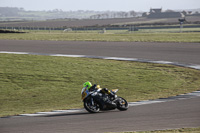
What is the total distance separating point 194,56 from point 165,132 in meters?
21.4

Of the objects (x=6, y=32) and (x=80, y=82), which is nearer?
(x=80, y=82)

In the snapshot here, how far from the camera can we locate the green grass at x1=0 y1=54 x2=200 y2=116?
17.6m

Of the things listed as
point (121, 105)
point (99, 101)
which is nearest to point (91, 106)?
point (99, 101)

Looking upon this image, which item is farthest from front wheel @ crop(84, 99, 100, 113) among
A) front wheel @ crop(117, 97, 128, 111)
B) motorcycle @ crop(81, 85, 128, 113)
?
front wheel @ crop(117, 97, 128, 111)

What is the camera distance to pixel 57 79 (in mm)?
22562

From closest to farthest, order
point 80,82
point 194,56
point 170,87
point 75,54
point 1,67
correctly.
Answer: point 170,87 < point 80,82 < point 1,67 < point 194,56 < point 75,54

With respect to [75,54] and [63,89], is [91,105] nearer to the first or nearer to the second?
[63,89]

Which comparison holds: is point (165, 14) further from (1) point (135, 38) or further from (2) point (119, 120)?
(2) point (119, 120)

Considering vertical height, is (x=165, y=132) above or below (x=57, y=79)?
above

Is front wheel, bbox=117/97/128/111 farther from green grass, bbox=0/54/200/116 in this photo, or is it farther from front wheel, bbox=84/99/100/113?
green grass, bbox=0/54/200/116

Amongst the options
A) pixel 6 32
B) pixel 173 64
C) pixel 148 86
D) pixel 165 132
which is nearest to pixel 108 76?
pixel 148 86

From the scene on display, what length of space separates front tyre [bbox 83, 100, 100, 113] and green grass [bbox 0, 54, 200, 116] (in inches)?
108

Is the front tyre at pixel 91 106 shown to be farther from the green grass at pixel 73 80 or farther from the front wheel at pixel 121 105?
the green grass at pixel 73 80

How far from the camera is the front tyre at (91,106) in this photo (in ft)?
41.9
